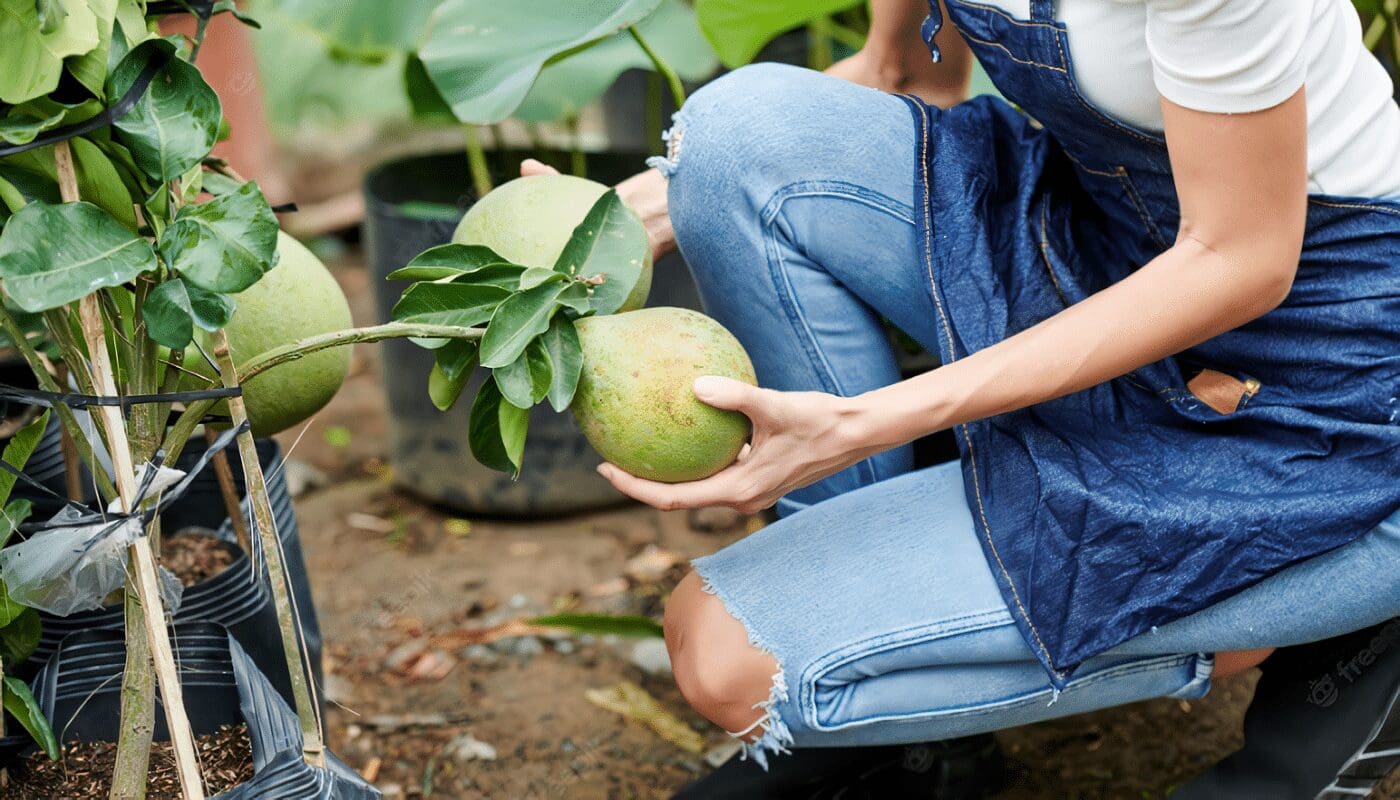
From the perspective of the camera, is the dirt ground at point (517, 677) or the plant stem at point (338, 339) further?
the dirt ground at point (517, 677)

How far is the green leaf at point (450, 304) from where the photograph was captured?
96cm

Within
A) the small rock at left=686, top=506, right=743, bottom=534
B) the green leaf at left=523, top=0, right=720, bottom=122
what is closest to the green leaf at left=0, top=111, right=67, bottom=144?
the green leaf at left=523, top=0, right=720, bottom=122

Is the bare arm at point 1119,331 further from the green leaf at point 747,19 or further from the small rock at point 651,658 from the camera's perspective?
the green leaf at point 747,19

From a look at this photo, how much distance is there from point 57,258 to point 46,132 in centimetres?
9

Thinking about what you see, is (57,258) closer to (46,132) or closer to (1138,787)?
(46,132)

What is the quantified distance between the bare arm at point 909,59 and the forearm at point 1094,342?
0.47 metres

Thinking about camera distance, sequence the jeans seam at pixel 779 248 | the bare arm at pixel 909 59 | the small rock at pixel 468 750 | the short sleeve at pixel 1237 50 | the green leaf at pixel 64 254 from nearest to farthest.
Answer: the green leaf at pixel 64 254
the short sleeve at pixel 1237 50
the jeans seam at pixel 779 248
the bare arm at pixel 909 59
the small rock at pixel 468 750

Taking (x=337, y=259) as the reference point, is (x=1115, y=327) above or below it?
above

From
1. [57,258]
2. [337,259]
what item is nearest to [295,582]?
[57,258]

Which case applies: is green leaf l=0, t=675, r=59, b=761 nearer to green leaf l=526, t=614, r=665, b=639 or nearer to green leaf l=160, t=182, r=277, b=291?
green leaf l=160, t=182, r=277, b=291

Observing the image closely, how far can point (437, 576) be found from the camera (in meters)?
1.87

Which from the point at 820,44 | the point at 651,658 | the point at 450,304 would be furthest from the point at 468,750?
the point at 820,44

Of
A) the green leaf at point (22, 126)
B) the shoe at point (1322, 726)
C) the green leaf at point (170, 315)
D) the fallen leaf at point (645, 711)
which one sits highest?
the green leaf at point (22, 126)

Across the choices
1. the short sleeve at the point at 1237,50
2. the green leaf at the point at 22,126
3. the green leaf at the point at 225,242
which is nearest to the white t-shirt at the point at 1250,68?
the short sleeve at the point at 1237,50
